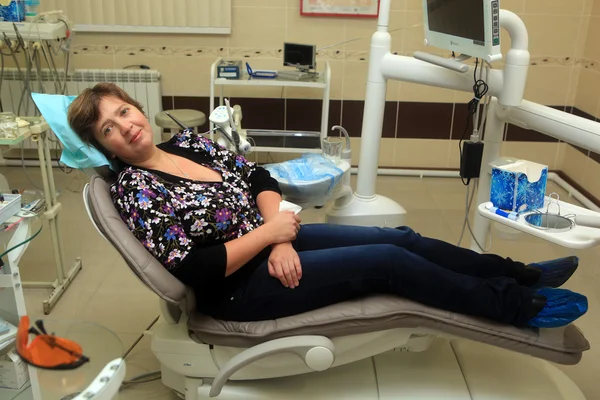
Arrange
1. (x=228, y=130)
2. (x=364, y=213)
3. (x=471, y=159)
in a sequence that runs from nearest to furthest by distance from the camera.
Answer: (x=471, y=159), (x=228, y=130), (x=364, y=213)

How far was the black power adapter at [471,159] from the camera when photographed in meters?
1.86

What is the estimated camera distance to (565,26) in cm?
355

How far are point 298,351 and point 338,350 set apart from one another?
130 millimetres

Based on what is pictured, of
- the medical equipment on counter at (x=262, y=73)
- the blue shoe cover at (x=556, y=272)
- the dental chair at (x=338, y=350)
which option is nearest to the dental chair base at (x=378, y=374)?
the dental chair at (x=338, y=350)

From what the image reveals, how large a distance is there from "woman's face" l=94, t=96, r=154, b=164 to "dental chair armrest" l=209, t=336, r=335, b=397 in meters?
0.65

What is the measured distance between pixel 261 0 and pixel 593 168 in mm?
2253

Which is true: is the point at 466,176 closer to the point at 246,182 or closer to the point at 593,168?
the point at 246,182

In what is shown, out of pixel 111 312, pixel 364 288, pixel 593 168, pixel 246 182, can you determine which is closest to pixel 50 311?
pixel 111 312

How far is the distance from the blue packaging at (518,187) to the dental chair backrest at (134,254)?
879mm

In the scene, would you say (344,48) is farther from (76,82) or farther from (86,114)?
(86,114)

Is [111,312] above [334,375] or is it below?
below

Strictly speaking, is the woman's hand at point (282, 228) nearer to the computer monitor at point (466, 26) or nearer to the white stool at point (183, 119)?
the computer monitor at point (466, 26)

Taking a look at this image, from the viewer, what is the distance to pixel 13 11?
115 inches

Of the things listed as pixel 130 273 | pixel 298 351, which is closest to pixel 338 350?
pixel 298 351
